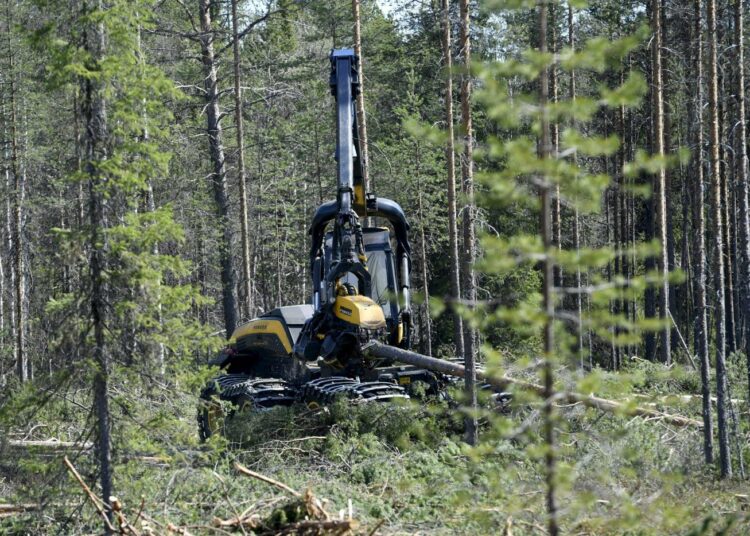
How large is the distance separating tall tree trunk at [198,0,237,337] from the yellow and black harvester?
8602 millimetres

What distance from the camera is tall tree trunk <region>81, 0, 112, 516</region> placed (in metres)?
7.99

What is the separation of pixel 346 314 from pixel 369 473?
108 inches

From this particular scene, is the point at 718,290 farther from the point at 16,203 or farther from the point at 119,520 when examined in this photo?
the point at 16,203

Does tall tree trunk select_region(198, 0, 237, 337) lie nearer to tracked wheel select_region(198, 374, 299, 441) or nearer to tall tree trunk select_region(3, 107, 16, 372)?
tall tree trunk select_region(3, 107, 16, 372)

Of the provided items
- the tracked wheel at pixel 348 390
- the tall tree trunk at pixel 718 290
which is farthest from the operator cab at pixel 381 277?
the tall tree trunk at pixel 718 290

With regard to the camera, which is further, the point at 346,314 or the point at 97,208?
the point at 346,314

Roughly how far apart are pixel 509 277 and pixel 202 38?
11477 millimetres

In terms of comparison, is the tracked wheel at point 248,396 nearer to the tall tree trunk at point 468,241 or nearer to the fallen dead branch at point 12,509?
the tall tree trunk at point 468,241

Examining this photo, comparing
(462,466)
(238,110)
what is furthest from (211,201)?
(462,466)

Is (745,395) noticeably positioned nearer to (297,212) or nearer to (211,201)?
(211,201)

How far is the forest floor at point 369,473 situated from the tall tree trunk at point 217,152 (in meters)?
11.3

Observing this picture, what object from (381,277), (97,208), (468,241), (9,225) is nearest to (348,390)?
(381,277)

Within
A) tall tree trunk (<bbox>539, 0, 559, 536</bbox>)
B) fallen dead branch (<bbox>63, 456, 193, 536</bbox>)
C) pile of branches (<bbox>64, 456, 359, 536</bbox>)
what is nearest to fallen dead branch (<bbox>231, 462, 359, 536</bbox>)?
pile of branches (<bbox>64, 456, 359, 536</bbox>)

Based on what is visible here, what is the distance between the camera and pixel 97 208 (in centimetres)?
803
